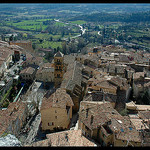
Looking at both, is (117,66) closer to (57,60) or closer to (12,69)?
(57,60)

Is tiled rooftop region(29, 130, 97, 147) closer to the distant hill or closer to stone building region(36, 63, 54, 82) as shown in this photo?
stone building region(36, 63, 54, 82)

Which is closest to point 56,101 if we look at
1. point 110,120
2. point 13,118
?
point 13,118

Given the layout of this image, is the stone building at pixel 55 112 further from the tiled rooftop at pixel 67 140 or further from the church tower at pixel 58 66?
the church tower at pixel 58 66

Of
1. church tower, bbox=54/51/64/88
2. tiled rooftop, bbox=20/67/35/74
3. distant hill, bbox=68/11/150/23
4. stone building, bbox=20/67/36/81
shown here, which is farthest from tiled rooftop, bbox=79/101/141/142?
distant hill, bbox=68/11/150/23

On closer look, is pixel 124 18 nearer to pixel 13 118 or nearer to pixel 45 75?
pixel 45 75

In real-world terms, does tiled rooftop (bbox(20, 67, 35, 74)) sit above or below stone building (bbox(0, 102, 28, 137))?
above

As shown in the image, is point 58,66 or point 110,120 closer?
point 110,120

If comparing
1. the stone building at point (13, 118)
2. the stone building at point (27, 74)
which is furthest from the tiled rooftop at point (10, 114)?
the stone building at point (27, 74)

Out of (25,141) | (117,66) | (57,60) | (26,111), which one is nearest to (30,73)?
(57,60)
